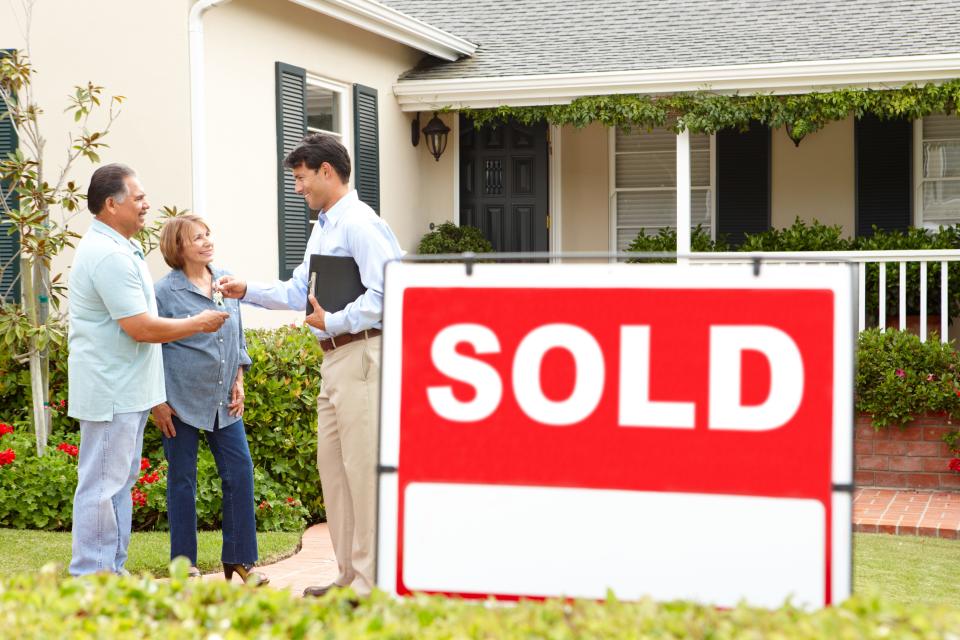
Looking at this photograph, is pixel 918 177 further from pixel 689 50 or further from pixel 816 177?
pixel 689 50

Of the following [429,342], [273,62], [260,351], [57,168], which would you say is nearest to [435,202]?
[273,62]

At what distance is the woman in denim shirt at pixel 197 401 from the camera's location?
4.96 m

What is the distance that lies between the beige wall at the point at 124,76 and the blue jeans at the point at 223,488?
3.26m

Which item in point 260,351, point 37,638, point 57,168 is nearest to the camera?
point 37,638

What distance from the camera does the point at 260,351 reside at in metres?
7.07

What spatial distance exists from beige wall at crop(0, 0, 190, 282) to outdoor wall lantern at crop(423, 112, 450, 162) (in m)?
3.69

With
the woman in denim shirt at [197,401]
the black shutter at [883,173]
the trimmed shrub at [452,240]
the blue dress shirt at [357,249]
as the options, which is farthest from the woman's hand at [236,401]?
the black shutter at [883,173]

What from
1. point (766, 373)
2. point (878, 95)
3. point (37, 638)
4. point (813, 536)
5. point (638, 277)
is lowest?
point (37, 638)

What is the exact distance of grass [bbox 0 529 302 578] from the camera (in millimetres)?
5582

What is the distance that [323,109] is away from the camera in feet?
32.9

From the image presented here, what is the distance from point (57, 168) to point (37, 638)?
22.7 feet

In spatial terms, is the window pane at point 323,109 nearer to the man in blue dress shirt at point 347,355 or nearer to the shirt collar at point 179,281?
the shirt collar at point 179,281

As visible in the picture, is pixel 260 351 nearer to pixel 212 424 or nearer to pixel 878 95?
pixel 212 424

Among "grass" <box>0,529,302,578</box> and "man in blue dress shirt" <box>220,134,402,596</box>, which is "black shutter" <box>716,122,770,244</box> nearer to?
"grass" <box>0,529,302,578</box>
